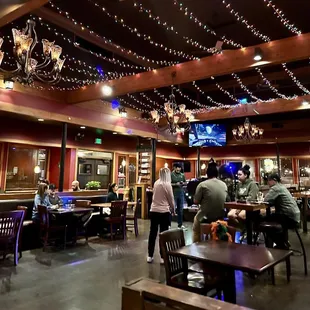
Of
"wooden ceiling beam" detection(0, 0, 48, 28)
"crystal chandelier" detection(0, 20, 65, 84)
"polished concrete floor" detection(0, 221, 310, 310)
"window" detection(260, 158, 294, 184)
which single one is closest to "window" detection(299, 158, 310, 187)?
"window" detection(260, 158, 294, 184)

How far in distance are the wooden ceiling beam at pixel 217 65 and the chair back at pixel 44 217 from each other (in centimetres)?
302

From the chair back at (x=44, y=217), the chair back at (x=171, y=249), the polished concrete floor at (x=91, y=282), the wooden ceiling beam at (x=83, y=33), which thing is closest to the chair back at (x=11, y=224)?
the polished concrete floor at (x=91, y=282)

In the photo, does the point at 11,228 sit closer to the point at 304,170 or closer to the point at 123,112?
the point at 123,112

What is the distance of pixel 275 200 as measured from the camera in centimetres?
413

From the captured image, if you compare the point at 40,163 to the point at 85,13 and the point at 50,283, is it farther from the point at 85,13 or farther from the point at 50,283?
the point at 50,283

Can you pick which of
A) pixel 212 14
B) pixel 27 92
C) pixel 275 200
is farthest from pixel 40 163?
pixel 275 200

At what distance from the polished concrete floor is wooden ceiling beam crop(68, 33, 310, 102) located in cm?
338

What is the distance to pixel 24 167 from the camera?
335 inches

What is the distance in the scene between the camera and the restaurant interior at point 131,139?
2.80 meters

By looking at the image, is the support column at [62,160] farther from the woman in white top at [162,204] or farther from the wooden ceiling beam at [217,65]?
the woman in white top at [162,204]

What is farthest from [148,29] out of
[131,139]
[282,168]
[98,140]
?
[282,168]

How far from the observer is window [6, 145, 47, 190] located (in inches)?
319

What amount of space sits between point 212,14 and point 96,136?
6070 mm

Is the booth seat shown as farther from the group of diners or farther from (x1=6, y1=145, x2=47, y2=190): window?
the group of diners
